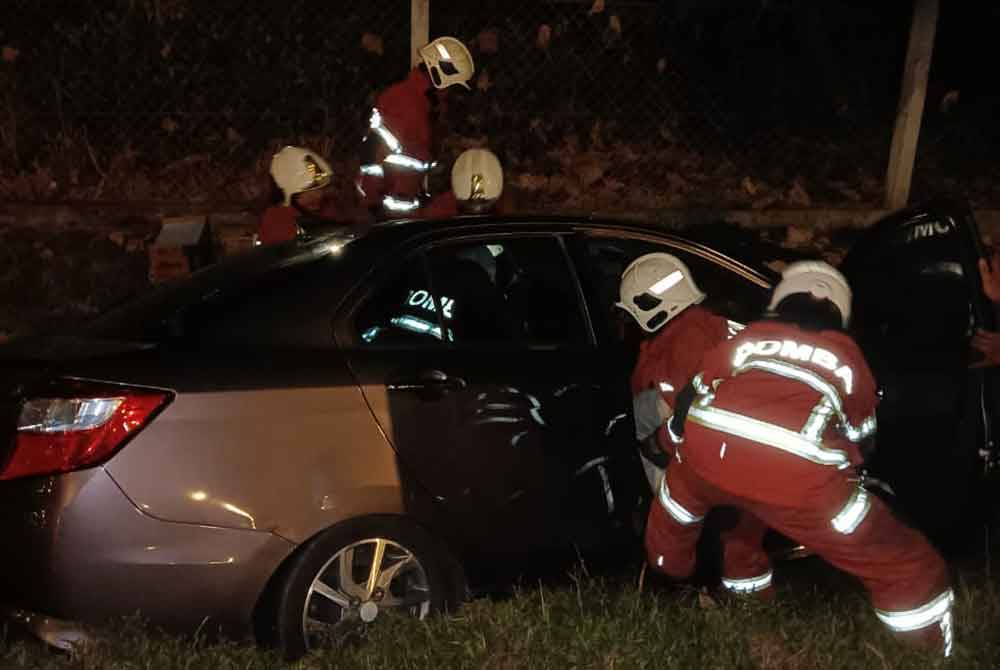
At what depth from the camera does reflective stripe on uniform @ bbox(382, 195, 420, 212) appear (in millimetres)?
6789

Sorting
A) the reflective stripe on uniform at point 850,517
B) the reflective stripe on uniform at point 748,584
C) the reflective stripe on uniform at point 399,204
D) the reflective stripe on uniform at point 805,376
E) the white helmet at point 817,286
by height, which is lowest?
the reflective stripe on uniform at point 748,584

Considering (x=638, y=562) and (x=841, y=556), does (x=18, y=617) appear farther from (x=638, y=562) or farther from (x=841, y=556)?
(x=841, y=556)

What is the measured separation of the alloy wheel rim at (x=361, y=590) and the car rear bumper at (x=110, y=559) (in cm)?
22

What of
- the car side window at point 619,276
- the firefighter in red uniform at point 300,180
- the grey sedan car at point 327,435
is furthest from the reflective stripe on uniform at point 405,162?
the grey sedan car at point 327,435

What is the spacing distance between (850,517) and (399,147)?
4128 millimetres

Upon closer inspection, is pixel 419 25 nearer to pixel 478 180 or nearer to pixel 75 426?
pixel 478 180

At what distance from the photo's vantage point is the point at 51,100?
393 inches

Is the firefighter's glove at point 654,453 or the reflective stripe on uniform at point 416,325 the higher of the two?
the reflective stripe on uniform at point 416,325

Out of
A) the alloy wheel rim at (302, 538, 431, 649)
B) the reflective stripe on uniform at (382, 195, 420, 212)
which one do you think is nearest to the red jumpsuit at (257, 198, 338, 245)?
the reflective stripe on uniform at (382, 195, 420, 212)

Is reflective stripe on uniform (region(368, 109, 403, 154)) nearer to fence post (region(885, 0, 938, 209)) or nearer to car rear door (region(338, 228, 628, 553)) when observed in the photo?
car rear door (region(338, 228, 628, 553))

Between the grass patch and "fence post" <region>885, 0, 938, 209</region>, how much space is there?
5788 mm

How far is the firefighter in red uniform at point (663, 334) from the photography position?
12.6ft

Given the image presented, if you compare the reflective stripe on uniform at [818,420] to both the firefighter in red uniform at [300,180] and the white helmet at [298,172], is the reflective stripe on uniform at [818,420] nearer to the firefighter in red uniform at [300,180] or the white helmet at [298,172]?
the firefighter in red uniform at [300,180]

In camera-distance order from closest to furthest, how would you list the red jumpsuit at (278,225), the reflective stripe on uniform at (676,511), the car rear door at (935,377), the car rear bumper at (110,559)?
1. the car rear bumper at (110,559)
2. the reflective stripe on uniform at (676,511)
3. the car rear door at (935,377)
4. the red jumpsuit at (278,225)
